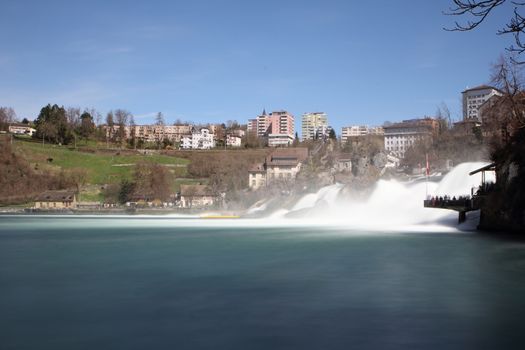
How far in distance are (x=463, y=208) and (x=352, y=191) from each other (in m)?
31.9

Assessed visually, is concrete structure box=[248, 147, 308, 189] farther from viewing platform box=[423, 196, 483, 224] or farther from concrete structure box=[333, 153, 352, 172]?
viewing platform box=[423, 196, 483, 224]

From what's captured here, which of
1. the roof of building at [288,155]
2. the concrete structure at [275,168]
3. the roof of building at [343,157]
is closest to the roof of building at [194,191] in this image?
the concrete structure at [275,168]

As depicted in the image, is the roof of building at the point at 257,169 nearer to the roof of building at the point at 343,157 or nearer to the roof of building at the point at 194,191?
the roof of building at the point at 194,191

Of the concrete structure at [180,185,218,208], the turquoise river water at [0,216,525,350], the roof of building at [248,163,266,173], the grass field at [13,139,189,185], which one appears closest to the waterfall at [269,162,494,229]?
the turquoise river water at [0,216,525,350]

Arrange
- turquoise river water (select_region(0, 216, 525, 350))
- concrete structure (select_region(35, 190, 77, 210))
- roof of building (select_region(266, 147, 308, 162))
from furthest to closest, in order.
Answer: roof of building (select_region(266, 147, 308, 162))
concrete structure (select_region(35, 190, 77, 210))
turquoise river water (select_region(0, 216, 525, 350))

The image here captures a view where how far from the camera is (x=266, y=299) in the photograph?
1591 cm

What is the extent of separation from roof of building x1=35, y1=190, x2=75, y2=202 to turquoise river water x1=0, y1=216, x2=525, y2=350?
109 meters

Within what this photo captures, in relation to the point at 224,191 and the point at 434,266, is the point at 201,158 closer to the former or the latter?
the point at 224,191

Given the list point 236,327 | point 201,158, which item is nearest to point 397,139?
point 201,158

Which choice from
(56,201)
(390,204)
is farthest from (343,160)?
(56,201)

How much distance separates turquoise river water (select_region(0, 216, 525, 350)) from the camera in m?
11.5

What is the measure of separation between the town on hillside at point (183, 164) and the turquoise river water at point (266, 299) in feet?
204

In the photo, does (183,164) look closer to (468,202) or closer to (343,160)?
(343,160)

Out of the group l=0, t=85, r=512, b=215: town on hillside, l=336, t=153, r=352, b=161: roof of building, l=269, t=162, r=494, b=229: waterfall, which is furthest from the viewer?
l=336, t=153, r=352, b=161: roof of building
